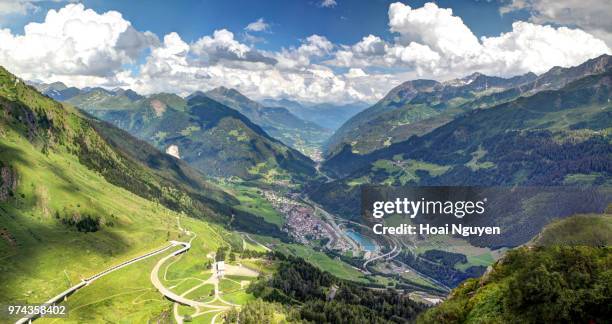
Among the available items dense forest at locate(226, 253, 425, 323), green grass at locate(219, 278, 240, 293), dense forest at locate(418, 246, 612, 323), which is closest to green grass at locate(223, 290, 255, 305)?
dense forest at locate(226, 253, 425, 323)

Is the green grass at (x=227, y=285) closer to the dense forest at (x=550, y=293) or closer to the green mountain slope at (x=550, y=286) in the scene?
the green mountain slope at (x=550, y=286)

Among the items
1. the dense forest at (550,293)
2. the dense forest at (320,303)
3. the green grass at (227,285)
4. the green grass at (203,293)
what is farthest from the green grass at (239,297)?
the dense forest at (550,293)

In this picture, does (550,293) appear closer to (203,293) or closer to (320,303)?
(320,303)

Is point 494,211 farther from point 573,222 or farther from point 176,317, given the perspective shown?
point 176,317

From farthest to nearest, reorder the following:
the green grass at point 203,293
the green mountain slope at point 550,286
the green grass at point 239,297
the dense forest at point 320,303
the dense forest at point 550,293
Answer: the green grass at point 203,293 < the green grass at point 239,297 < the dense forest at point 320,303 < the green mountain slope at point 550,286 < the dense forest at point 550,293

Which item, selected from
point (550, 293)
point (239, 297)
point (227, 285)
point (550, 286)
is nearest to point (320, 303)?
point (239, 297)

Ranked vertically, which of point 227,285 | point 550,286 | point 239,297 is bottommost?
→ point 227,285

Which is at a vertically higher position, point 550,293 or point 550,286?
point 550,286

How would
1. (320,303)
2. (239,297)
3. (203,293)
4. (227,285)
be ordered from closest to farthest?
1. (320,303)
2. (239,297)
3. (203,293)
4. (227,285)
